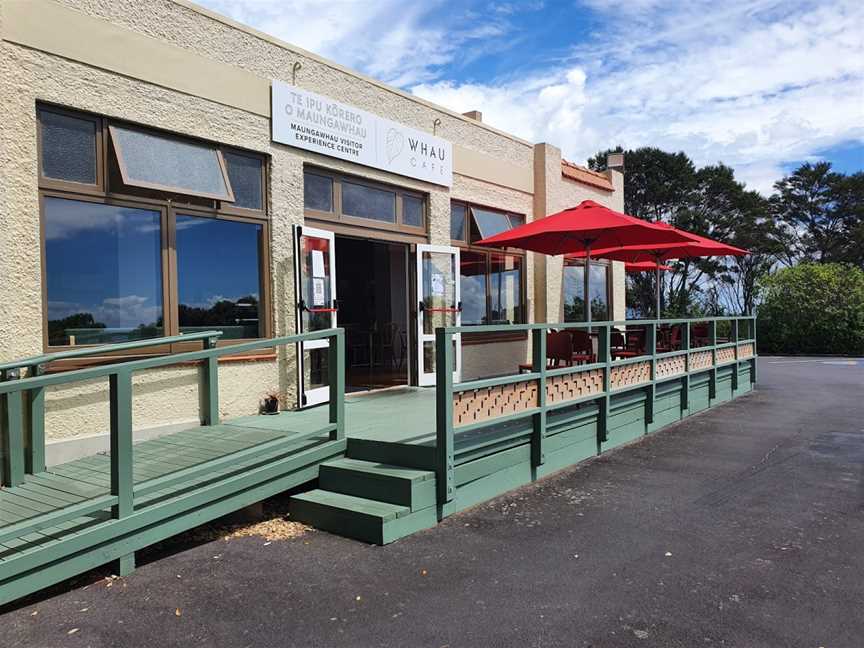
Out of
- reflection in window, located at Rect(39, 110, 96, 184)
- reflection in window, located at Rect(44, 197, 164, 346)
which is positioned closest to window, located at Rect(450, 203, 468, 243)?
reflection in window, located at Rect(44, 197, 164, 346)

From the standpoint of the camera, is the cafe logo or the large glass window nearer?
the cafe logo

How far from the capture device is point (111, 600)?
11.6 ft

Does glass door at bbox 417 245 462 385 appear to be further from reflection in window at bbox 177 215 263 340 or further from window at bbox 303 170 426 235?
reflection in window at bbox 177 215 263 340

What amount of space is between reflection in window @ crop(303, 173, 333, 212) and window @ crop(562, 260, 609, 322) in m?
5.74

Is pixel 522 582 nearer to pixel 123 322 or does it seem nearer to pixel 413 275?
pixel 123 322

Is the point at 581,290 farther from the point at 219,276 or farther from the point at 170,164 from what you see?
the point at 170,164

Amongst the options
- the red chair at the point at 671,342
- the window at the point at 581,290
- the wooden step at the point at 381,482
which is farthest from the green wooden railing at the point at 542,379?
the window at the point at 581,290

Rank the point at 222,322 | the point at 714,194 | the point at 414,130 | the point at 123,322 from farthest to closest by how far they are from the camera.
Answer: the point at 714,194
the point at 414,130
the point at 222,322
the point at 123,322

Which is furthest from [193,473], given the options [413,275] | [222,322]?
[413,275]

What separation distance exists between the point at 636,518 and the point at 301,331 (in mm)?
3867

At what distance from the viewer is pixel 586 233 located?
8234mm

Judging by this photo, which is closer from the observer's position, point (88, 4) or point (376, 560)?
point (376, 560)

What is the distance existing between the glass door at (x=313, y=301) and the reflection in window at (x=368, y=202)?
67 cm

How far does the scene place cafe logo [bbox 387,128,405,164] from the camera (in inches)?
326
